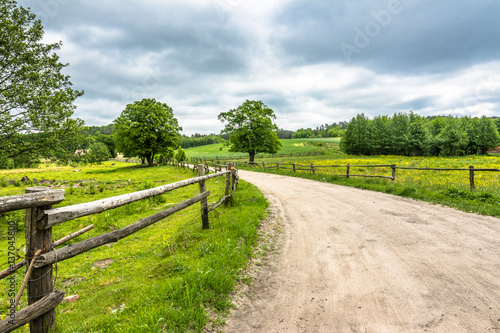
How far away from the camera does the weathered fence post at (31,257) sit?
6.54 feet

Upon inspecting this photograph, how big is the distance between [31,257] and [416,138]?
74.1m

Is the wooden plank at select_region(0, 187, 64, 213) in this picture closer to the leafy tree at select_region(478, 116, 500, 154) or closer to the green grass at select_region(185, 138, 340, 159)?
the green grass at select_region(185, 138, 340, 159)

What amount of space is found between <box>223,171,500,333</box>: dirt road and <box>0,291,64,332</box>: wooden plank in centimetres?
182

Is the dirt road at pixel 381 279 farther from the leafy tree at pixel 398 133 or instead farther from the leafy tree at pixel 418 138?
the leafy tree at pixel 398 133

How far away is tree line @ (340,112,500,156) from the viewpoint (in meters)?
58.5

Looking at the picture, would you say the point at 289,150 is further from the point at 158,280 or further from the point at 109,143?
the point at 158,280

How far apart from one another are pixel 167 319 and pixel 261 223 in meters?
4.38

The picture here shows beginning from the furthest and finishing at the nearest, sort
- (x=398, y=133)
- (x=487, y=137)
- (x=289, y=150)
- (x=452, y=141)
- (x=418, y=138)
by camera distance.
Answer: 1. (x=289, y=150)
2. (x=398, y=133)
3. (x=487, y=137)
4. (x=418, y=138)
5. (x=452, y=141)

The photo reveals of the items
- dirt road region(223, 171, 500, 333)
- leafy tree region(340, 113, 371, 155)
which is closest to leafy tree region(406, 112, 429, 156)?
leafy tree region(340, 113, 371, 155)

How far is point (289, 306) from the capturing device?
9.89ft

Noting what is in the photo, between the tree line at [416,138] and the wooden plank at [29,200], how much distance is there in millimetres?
72058

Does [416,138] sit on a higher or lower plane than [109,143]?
lower

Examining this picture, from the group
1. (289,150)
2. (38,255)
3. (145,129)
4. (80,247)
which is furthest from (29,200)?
(289,150)

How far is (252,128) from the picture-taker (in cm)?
3522
